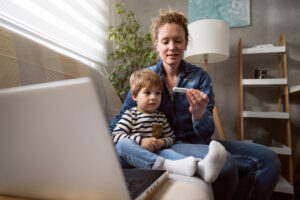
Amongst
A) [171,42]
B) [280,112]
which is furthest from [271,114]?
[171,42]

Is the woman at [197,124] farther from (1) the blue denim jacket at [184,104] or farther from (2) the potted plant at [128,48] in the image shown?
(2) the potted plant at [128,48]

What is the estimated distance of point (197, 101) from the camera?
2.53 ft

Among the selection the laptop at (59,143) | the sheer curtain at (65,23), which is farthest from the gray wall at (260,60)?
the laptop at (59,143)

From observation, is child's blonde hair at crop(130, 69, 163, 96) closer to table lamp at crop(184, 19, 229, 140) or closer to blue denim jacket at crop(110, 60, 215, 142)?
blue denim jacket at crop(110, 60, 215, 142)

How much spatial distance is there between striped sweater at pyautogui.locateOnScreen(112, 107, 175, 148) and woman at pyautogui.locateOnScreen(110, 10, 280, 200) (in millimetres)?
55

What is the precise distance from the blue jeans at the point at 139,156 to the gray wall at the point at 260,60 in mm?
1624

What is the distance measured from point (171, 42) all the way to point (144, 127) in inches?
18.0

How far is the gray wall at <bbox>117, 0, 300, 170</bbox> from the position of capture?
1938 mm

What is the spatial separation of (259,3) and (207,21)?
33.5 inches

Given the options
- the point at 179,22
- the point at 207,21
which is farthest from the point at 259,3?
the point at 179,22

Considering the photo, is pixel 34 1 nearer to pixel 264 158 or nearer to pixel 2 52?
pixel 2 52

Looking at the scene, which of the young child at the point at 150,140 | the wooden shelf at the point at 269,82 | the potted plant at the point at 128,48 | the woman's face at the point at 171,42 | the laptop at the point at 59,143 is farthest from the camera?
the potted plant at the point at 128,48

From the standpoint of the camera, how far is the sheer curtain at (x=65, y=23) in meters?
1.21

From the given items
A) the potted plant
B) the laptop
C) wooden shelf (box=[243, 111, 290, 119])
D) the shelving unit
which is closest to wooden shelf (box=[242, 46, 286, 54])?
the shelving unit
